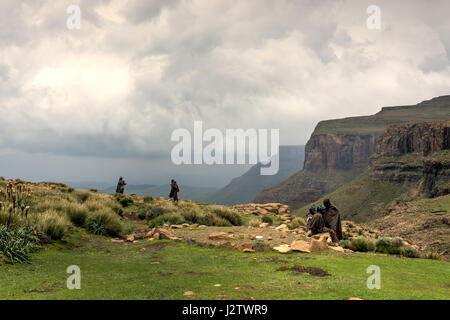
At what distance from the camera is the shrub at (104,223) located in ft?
52.3

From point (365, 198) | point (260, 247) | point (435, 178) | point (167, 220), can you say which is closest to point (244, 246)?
point (260, 247)

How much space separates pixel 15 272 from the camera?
8195mm

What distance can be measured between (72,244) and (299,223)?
49.6 feet

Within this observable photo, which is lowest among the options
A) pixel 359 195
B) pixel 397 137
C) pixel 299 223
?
pixel 359 195

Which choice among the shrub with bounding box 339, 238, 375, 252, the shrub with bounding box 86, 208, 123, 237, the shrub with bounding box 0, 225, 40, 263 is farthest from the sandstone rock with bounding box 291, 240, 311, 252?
the shrub with bounding box 86, 208, 123, 237

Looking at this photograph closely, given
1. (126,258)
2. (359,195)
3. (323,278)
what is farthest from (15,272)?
(359,195)

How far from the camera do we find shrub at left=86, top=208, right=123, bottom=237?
52.3ft

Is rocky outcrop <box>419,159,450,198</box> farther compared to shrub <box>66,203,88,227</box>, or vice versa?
rocky outcrop <box>419,159,450,198</box>

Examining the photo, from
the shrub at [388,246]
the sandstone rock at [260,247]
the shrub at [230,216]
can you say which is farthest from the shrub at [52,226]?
the shrub at [230,216]

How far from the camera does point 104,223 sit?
16.4 meters

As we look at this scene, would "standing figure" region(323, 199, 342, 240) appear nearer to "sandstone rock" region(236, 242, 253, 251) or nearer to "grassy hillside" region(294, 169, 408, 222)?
"sandstone rock" region(236, 242, 253, 251)

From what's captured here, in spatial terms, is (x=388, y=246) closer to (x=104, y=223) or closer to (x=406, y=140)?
(x=104, y=223)

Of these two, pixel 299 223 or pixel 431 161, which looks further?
pixel 431 161
